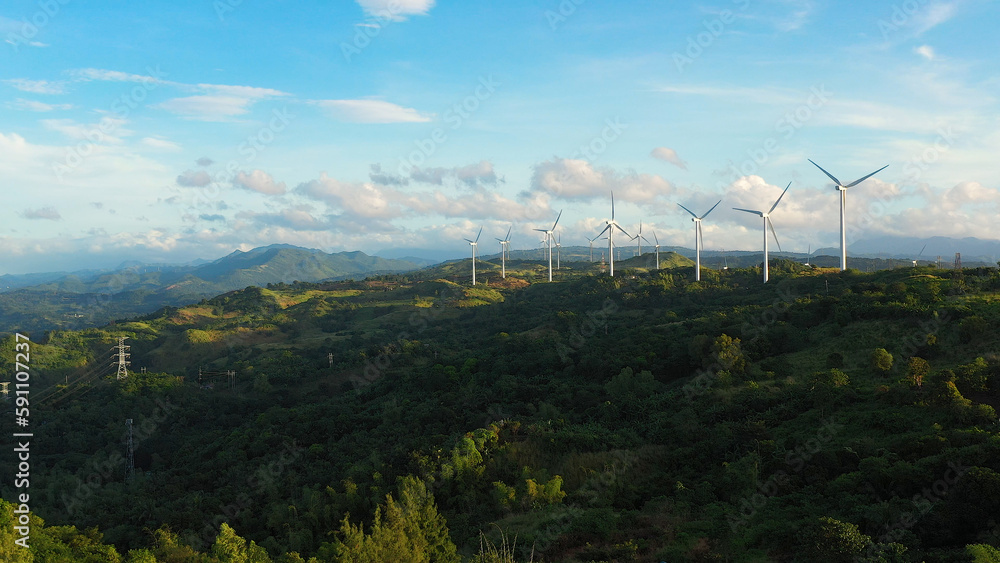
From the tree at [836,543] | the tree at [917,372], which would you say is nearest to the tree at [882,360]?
the tree at [917,372]

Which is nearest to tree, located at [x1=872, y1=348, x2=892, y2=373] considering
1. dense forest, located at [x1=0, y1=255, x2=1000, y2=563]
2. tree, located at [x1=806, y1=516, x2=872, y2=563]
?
dense forest, located at [x1=0, y1=255, x2=1000, y2=563]

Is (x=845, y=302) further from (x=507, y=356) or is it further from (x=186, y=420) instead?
(x=186, y=420)

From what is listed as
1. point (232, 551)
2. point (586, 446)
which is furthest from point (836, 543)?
point (232, 551)

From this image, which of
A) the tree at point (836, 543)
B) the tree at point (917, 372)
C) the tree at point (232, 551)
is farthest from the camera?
the tree at point (917, 372)

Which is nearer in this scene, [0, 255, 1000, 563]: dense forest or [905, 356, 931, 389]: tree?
[0, 255, 1000, 563]: dense forest

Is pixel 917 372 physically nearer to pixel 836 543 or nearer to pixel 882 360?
pixel 882 360

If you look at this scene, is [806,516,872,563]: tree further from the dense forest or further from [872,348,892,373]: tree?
[872,348,892,373]: tree

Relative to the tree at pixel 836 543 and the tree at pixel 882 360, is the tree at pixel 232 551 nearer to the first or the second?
the tree at pixel 836 543

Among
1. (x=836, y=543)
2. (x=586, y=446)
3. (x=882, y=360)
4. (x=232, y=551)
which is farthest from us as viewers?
(x=882, y=360)
